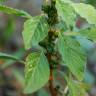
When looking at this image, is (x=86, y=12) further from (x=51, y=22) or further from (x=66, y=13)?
(x=51, y=22)

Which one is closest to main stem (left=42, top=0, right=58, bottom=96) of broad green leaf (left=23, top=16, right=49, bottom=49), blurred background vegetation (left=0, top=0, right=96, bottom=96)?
broad green leaf (left=23, top=16, right=49, bottom=49)

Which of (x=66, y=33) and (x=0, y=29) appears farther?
(x=0, y=29)

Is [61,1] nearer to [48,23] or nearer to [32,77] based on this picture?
[48,23]

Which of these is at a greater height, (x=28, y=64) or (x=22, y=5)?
(x=28, y=64)

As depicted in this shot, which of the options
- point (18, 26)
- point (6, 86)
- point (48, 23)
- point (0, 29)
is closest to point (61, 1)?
point (48, 23)

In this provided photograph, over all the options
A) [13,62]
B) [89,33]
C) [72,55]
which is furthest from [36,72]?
[13,62]
